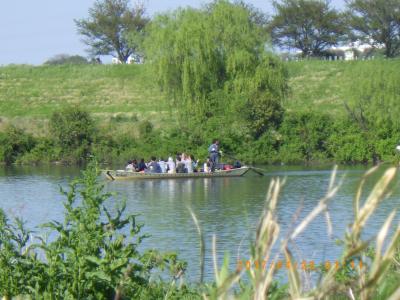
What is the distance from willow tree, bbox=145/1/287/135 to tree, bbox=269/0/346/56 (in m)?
27.3

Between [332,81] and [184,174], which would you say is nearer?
[184,174]

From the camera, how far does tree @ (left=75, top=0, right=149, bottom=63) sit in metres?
72.9

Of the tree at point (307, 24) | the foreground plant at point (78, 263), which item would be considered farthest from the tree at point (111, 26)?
the foreground plant at point (78, 263)

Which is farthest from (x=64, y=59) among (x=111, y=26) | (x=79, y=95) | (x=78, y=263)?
(x=78, y=263)

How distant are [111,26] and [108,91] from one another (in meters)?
16.6

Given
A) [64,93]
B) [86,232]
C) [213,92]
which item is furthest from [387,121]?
[86,232]

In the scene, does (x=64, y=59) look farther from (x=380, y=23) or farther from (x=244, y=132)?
(x=244, y=132)

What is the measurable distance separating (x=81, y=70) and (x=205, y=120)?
68.6ft

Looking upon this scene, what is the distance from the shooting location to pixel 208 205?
24.0 meters

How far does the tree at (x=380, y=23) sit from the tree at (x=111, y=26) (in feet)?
52.2

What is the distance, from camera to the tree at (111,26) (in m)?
72.9

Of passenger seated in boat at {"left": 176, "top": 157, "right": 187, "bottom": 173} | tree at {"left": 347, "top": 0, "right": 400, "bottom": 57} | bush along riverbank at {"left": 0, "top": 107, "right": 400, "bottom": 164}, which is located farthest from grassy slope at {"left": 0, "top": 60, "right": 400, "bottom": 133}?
passenger seated in boat at {"left": 176, "top": 157, "right": 187, "bottom": 173}

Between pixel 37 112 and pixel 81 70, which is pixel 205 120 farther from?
pixel 81 70

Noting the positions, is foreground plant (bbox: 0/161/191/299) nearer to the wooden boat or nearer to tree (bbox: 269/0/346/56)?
the wooden boat
